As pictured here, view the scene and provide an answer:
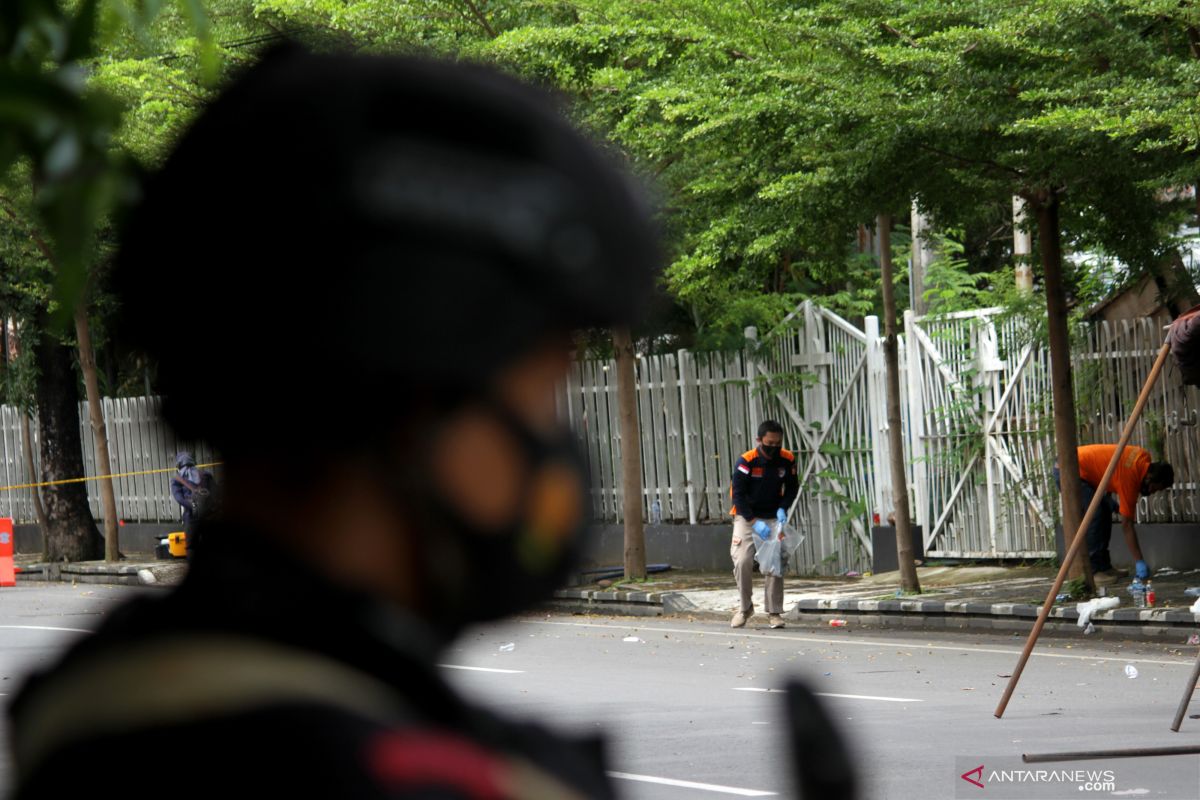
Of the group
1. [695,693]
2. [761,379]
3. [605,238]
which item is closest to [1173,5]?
[695,693]

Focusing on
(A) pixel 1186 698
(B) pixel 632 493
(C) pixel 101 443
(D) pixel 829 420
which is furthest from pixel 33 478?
(A) pixel 1186 698

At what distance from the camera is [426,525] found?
3.28 feet

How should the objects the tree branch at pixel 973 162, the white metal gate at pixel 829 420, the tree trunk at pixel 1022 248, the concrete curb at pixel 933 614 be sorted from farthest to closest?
the white metal gate at pixel 829 420, the tree trunk at pixel 1022 248, the tree branch at pixel 973 162, the concrete curb at pixel 933 614

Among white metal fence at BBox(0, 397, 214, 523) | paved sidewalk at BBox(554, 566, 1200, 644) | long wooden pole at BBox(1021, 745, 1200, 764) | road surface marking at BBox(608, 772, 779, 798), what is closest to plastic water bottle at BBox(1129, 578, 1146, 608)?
paved sidewalk at BBox(554, 566, 1200, 644)

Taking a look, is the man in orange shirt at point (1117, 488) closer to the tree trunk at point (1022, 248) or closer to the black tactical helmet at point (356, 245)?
the tree trunk at point (1022, 248)

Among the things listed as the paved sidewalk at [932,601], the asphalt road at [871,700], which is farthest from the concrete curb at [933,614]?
the asphalt road at [871,700]

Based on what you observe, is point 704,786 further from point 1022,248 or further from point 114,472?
point 114,472

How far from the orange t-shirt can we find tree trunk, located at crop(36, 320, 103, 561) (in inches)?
689

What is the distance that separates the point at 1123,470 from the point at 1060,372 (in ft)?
4.31

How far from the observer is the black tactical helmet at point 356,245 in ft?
3.23

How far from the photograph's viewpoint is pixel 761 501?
52.2ft

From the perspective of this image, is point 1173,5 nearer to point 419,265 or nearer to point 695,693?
point 695,693

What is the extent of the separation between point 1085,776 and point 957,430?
11.3m

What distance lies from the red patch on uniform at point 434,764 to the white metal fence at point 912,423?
1581 centimetres
